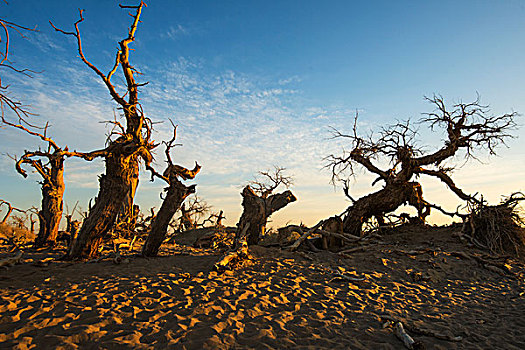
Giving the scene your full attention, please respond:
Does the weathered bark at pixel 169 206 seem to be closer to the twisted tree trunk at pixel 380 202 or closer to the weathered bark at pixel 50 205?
the weathered bark at pixel 50 205

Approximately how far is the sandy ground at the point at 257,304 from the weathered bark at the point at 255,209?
137 centimetres

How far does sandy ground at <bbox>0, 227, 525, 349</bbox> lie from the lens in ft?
13.1

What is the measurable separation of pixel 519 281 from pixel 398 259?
9.70 ft

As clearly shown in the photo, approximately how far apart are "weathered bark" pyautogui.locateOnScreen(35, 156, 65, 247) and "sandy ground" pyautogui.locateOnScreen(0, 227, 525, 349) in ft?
6.79

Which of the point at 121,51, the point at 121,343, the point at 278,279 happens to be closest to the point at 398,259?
the point at 278,279

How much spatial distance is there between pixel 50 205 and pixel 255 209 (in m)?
6.66

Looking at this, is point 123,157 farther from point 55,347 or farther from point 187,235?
point 187,235

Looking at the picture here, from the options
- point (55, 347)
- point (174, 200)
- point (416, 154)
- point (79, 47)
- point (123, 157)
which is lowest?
point (55, 347)

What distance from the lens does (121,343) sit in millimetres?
3738

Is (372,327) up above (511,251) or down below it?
below

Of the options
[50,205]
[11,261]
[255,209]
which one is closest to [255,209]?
[255,209]

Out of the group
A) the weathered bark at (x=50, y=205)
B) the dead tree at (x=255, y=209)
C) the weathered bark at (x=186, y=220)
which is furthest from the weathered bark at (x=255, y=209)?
the weathered bark at (x=186, y=220)

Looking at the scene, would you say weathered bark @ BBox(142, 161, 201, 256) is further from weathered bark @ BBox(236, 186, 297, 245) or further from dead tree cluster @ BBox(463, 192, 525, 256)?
dead tree cluster @ BBox(463, 192, 525, 256)

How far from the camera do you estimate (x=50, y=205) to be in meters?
9.84
